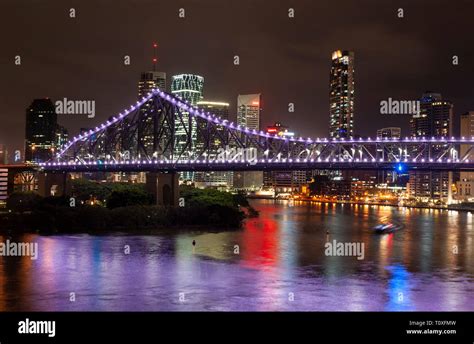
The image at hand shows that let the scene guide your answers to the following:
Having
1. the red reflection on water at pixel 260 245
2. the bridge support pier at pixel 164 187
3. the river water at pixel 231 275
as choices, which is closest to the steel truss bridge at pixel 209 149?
the bridge support pier at pixel 164 187

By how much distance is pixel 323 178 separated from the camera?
184 meters

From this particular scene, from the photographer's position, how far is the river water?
2761 centimetres

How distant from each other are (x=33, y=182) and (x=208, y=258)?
6738 centimetres

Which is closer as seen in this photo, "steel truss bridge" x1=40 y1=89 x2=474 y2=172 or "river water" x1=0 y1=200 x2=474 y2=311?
"river water" x1=0 y1=200 x2=474 y2=311

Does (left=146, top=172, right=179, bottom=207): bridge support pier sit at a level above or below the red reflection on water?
above

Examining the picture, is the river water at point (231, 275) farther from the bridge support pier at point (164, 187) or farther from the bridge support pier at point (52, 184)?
the bridge support pier at point (52, 184)

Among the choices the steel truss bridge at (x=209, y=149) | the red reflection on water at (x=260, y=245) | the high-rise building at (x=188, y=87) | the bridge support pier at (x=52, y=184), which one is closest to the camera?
the red reflection on water at (x=260, y=245)

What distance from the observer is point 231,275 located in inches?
1325

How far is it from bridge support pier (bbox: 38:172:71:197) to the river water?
29920 millimetres

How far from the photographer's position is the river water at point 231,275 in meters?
27.6

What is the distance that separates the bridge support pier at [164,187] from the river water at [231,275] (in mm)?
15203

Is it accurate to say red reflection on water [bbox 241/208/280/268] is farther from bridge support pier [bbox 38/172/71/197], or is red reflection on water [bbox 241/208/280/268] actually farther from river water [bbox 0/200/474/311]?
bridge support pier [bbox 38/172/71/197]

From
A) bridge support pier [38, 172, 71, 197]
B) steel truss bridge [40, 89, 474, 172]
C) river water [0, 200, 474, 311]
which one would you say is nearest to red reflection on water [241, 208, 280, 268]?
river water [0, 200, 474, 311]
